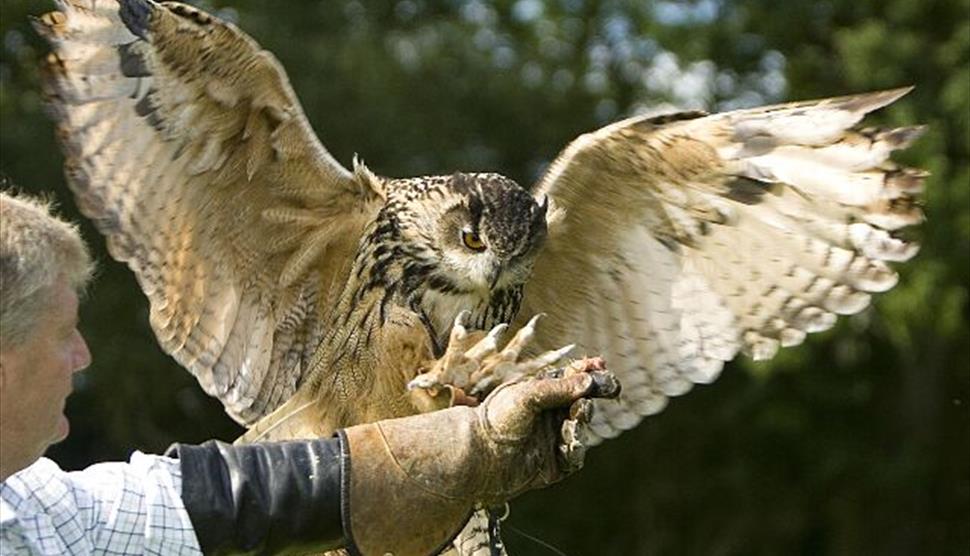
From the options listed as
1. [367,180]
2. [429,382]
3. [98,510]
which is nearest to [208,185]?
[367,180]

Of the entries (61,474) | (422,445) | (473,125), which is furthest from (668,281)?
(473,125)

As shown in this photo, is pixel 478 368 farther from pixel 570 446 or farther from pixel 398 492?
pixel 398 492

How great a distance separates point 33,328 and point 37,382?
0.08 metres

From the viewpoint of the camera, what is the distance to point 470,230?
5.27 metres

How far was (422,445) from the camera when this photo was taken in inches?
132

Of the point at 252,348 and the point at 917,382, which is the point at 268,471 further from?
the point at 917,382

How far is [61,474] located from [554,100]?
38.5 ft

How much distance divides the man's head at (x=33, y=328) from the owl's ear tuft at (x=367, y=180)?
8.49ft

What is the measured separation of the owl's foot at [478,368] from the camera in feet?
13.9

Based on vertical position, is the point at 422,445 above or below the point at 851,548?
above

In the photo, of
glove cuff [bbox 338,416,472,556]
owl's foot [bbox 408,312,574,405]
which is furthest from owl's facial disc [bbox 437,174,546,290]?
glove cuff [bbox 338,416,472,556]

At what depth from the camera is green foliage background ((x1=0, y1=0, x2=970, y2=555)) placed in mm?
11961

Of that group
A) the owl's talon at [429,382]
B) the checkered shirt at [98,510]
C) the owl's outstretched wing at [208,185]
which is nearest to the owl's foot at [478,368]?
the owl's talon at [429,382]

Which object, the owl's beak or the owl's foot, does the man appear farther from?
the owl's beak
